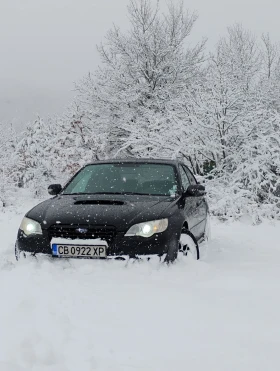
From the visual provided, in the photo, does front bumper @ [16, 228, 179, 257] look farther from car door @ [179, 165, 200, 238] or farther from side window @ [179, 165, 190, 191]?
side window @ [179, 165, 190, 191]

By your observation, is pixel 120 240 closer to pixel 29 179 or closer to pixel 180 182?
pixel 180 182

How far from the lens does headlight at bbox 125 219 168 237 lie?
15.4ft

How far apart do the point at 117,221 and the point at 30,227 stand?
1.04 metres

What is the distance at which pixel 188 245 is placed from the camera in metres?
5.29

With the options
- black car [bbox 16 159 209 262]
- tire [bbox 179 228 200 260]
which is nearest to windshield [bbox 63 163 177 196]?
black car [bbox 16 159 209 262]

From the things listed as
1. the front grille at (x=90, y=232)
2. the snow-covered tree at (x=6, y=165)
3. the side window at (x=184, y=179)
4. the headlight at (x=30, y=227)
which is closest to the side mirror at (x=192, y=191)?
the side window at (x=184, y=179)

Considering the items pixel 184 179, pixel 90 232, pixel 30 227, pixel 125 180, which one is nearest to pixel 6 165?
pixel 184 179

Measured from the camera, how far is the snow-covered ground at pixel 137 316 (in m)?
2.66

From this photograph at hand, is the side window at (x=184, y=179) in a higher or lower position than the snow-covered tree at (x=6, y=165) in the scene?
higher

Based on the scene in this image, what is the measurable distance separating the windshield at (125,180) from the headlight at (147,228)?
3.38 feet

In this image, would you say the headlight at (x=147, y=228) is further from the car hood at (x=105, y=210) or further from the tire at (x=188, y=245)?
the tire at (x=188, y=245)

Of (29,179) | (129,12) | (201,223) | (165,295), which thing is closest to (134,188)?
(201,223)

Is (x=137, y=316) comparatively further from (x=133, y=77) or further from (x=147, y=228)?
(x=133, y=77)

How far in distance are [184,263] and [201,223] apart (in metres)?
1.73
